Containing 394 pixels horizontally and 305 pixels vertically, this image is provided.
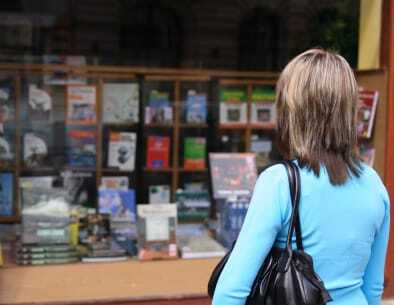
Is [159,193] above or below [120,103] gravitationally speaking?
below

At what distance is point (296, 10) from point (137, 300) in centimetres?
336

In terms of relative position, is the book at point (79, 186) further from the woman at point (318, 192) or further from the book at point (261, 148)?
the woman at point (318, 192)

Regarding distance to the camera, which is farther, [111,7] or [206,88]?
[111,7]

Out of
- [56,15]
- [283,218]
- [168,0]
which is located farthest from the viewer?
[168,0]

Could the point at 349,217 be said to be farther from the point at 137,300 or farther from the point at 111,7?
the point at 111,7

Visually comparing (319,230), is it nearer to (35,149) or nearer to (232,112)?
(35,149)

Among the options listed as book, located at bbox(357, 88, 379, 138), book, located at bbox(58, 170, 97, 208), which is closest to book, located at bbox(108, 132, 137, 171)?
book, located at bbox(58, 170, 97, 208)

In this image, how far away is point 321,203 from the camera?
1.89 m

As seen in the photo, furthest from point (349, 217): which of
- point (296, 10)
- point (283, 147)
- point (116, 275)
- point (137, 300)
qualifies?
point (296, 10)

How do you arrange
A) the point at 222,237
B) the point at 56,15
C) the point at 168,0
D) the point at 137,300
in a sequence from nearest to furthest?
the point at 137,300 → the point at 222,237 → the point at 56,15 → the point at 168,0

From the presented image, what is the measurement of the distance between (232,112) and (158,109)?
0.70m

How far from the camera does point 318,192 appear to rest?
6.19 feet

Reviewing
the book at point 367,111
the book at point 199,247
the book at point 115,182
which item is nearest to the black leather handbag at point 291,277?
the book at point 367,111

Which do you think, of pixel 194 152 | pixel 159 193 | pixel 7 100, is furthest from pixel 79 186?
pixel 194 152
